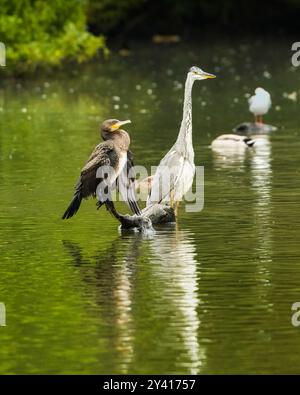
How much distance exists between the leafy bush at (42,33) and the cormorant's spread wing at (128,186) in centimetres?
2358

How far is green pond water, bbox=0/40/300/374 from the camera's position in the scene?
32.5 ft

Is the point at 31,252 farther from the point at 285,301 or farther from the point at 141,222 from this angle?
the point at 285,301

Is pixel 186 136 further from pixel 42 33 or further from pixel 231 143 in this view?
pixel 42 33

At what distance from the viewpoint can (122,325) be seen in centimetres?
1063

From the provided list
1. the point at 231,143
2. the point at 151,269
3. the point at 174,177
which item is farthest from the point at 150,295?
the point at 231,143

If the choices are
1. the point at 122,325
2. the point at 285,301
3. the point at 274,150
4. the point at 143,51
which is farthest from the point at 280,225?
the point at 143,51

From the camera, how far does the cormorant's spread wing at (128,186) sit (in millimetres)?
14594

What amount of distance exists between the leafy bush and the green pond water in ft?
44.7

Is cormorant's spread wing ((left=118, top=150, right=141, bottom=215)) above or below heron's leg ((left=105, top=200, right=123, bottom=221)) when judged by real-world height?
above

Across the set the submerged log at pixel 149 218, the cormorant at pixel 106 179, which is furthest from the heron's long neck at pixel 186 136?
the cormorant at pixel 106 179

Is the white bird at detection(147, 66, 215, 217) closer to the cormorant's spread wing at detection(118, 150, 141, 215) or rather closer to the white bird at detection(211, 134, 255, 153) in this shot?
the cormorant's spread wing at detection(118, 150, 141, 215)

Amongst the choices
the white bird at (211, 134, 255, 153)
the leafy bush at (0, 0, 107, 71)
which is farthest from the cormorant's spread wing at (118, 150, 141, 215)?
the leafy bush at (0, 0, 107, 71)

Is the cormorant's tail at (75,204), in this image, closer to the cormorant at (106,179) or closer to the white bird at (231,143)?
the cormorant at (106,179)

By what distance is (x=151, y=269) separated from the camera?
498 inches
